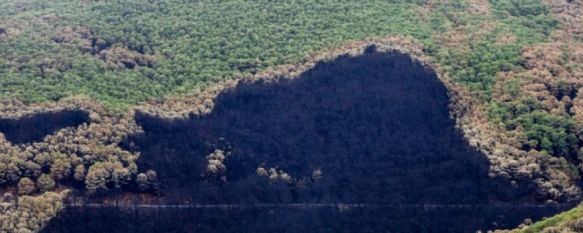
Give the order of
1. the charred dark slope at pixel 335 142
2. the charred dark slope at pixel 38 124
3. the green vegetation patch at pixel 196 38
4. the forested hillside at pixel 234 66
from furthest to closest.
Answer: the green vegetation patch at pixel 196 38 < the charred dark slope at pixel 335 142 < the charred dark slope at pixel 38 124 < the forested hillside at pixel 234 66

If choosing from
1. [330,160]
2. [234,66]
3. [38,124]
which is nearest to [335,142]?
[330,160]

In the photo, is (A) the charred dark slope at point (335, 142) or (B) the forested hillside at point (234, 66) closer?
(B) the forested hillside at point (234, 66)

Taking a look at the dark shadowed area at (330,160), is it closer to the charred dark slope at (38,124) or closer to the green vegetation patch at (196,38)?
the green vegetation patch at (196,38)

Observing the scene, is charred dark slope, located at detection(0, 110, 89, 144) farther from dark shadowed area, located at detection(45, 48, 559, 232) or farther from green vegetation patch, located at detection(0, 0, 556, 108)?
dark shadowed area, located at detection(45, 48, 559, 232)

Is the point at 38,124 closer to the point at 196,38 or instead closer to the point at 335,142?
the point at 196,38

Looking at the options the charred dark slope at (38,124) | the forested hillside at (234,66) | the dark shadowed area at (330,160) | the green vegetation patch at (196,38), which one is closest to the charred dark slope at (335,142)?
the dark shadowed area at (330,160)

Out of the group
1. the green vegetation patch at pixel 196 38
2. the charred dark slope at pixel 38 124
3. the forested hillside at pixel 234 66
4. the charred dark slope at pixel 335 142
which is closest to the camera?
the forested hillside at pixel 234 66

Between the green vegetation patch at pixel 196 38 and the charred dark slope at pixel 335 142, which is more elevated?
the green vegetation patch at pixel 196 38
